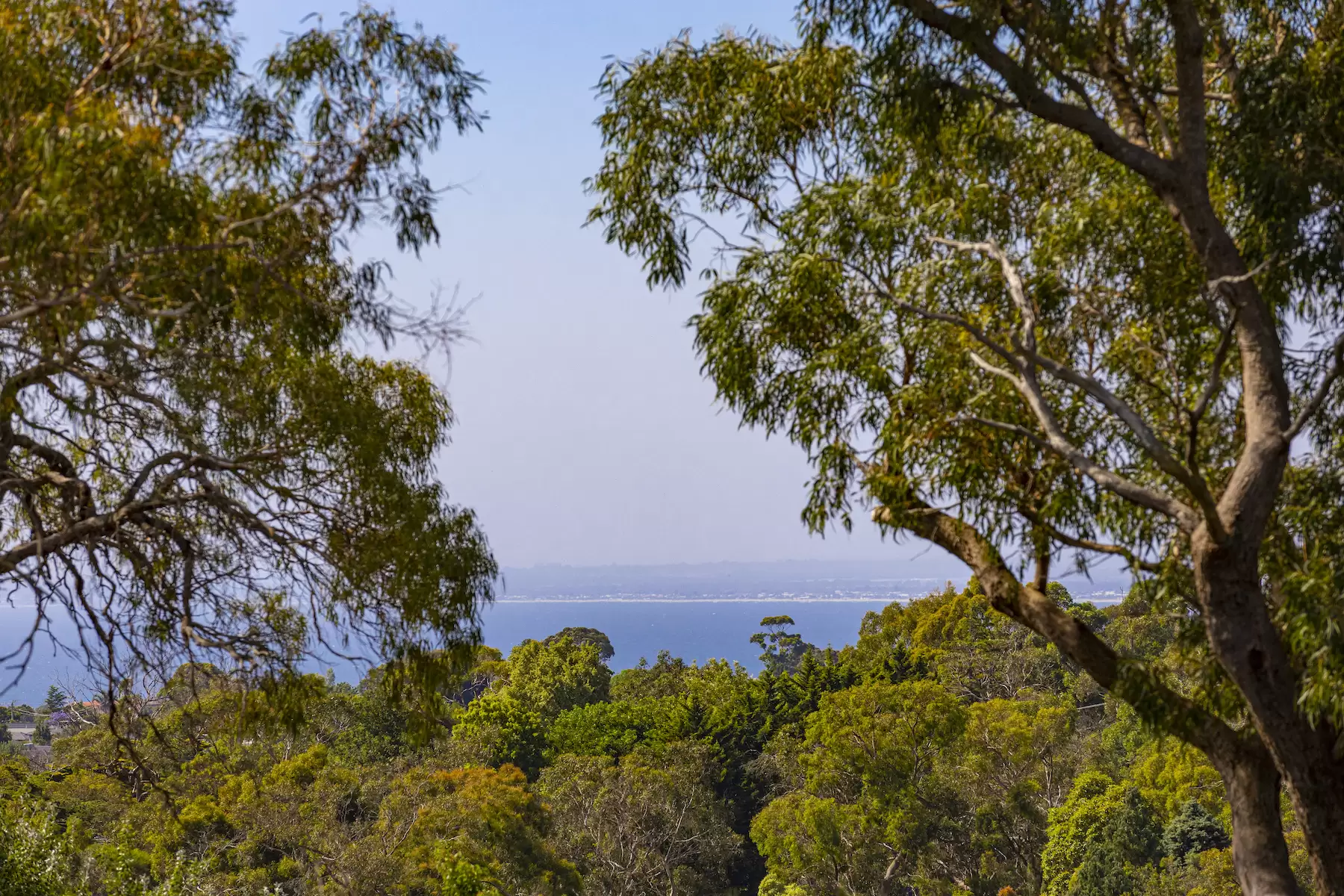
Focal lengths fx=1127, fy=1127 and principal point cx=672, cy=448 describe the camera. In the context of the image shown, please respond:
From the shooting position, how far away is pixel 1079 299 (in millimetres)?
4648

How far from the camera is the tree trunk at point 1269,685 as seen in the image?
379 centimetres

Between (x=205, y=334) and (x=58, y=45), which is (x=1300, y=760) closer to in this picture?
(x=205, y=334)

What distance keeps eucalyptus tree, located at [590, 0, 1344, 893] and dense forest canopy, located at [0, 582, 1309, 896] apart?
316 inches

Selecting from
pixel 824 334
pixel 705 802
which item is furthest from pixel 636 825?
pixel 824 334

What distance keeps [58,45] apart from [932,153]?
343 cm

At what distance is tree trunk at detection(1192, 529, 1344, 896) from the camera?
3.79 m

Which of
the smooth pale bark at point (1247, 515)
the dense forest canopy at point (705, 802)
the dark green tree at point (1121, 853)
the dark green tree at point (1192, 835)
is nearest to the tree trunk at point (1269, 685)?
the smooth pale bark at point (1247, 515)

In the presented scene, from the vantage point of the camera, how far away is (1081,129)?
4.05 metres

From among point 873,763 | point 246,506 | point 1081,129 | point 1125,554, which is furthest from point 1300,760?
point 873,763

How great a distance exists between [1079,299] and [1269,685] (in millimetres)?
1680

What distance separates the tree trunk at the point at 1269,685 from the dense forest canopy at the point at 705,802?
29.3 feet

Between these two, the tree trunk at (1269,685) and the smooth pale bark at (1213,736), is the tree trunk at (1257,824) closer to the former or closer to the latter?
the smooth pale bark at (1213,736)

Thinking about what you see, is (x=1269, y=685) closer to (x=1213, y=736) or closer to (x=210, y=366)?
(x=1213, y=736)

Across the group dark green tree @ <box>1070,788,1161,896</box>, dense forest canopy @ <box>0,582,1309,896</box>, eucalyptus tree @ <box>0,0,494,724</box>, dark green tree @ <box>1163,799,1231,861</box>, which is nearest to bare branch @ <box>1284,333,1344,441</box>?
eucalyptus tree @ <box>0,0,494,724</box>
